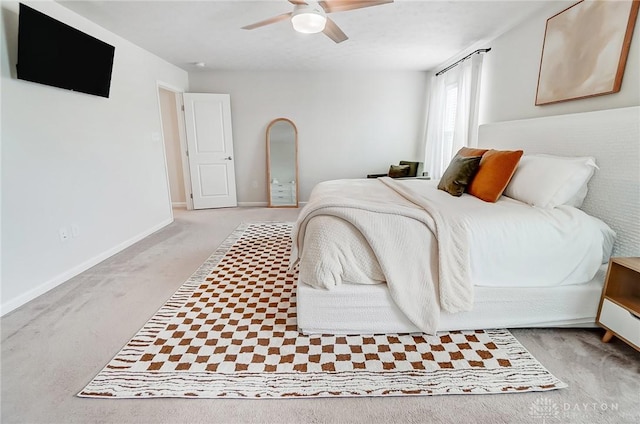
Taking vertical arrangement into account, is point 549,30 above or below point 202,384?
above

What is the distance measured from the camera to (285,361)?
1642 millimetres

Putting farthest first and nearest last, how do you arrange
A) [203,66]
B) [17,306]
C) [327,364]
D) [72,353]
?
[203,66] < [17,306] < [72,353] < [327,364]

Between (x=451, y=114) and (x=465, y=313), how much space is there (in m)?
3.54

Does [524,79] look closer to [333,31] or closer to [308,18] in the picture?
[333,31]

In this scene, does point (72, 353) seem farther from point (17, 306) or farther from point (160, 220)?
point (160, 220)

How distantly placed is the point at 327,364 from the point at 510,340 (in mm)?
1125

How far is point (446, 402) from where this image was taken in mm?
1395

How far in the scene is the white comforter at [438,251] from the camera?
1.72 metres

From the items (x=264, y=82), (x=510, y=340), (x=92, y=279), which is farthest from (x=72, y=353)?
(x=264, y=82)

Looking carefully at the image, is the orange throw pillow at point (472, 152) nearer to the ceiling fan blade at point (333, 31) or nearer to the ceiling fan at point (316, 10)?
the ceiling fan at point (316, 10)

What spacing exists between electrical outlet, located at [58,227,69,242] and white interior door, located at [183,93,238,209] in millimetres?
2617

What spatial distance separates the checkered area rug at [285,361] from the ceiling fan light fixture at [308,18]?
7.08 ft

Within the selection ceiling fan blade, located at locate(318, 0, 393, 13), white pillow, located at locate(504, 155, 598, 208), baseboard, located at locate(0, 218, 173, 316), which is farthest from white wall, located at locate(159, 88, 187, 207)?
white pillow, located at locate(504, 155, 598, 208)

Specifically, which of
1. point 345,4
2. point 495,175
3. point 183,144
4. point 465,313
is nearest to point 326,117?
point 183,144
